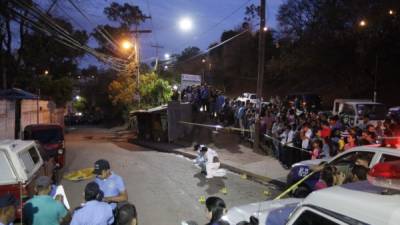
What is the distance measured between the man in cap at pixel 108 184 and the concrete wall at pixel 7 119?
15417 mm

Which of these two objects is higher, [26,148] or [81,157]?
[26,148]

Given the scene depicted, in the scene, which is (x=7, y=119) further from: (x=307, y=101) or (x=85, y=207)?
(x=307, y=101)

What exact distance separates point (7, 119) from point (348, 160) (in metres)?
17.5

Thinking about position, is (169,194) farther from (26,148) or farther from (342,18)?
(342,18)

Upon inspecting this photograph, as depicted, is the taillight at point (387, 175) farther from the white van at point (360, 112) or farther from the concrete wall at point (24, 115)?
the concrete wall at point (24, 115)

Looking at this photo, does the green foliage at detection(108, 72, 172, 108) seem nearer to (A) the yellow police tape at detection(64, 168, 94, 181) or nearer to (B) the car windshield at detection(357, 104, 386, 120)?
(B) the car windshield at detection(357, 104, 386, 120)

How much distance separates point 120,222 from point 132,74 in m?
39.9

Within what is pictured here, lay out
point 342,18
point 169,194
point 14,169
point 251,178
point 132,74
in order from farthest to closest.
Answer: point 132,74
point 342,18
point 251,178
point 169,194
point 14,169

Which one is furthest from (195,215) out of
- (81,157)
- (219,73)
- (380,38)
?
(219,73)

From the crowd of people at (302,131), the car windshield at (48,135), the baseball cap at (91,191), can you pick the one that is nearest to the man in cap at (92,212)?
the baseball cap at (91,191)

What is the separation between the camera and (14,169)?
25.1 ft

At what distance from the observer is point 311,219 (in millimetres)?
2994

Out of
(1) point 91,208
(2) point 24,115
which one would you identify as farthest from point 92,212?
(2) point 24,115

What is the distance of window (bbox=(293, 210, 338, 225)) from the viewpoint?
2.85 m
